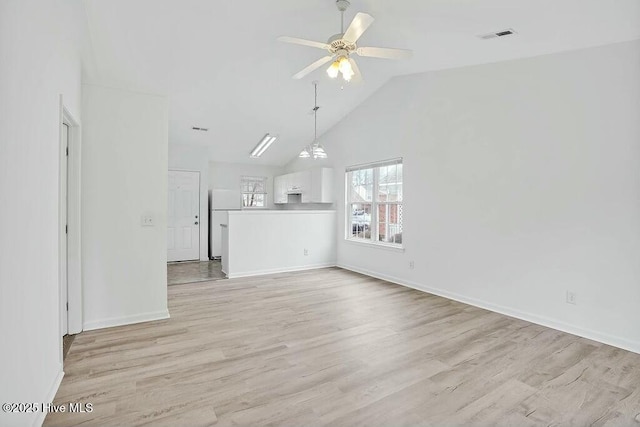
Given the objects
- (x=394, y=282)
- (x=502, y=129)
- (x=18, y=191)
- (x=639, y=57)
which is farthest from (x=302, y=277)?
(x=639, y=57)

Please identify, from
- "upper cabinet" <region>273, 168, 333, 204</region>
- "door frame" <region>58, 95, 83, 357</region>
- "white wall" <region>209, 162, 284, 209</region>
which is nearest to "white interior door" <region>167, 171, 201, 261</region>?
"white wall" <region>209, 162, 284, 209</region>

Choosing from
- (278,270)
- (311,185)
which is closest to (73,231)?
(278,270)

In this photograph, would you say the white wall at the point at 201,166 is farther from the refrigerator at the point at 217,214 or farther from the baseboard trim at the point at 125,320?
the baseboard trim at the point at 125,320

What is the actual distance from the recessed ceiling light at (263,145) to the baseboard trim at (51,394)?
5423 mm

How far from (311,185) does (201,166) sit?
2.51 m

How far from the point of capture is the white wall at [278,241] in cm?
575

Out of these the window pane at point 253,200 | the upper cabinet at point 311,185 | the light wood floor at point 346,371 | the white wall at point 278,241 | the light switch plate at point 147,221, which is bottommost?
the light wood floor at point 346,371

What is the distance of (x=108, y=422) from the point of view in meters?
1.89

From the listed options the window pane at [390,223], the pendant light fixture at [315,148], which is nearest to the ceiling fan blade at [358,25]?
the pendant light fixture at [315,148]

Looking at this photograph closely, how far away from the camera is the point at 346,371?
249 centimetres

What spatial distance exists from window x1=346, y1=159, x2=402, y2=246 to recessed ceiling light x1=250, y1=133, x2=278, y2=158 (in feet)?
6.24

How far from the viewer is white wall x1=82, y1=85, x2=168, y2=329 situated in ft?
10.8

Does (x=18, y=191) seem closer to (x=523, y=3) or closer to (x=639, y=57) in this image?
(x=523, y=3)

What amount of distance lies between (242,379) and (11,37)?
2.31 meters
